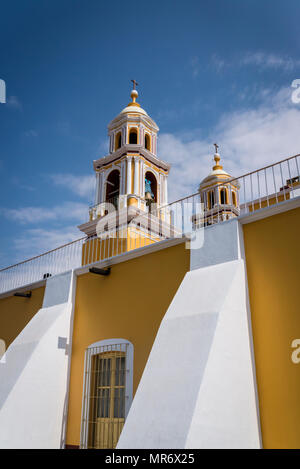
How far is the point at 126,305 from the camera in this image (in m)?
7.82

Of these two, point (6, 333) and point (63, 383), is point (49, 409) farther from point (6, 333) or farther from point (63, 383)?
point (6, 333)

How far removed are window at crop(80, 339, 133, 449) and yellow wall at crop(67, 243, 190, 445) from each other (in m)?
0.17

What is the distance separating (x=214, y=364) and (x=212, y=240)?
7.20 ft

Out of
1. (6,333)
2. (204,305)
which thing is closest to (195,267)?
(204,305)

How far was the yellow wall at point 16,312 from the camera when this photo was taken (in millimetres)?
10195

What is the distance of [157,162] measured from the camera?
730 inches

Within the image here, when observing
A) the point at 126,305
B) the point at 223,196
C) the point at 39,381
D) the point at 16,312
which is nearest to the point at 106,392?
the point at 39,381

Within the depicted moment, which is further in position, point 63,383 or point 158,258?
point 63,383

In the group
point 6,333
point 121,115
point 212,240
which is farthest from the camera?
point 121,115

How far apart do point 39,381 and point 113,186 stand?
1174 cm

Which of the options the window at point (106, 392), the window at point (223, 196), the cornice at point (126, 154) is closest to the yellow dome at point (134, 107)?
the cornice at point (126, 154)

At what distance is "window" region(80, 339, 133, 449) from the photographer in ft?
23.7
